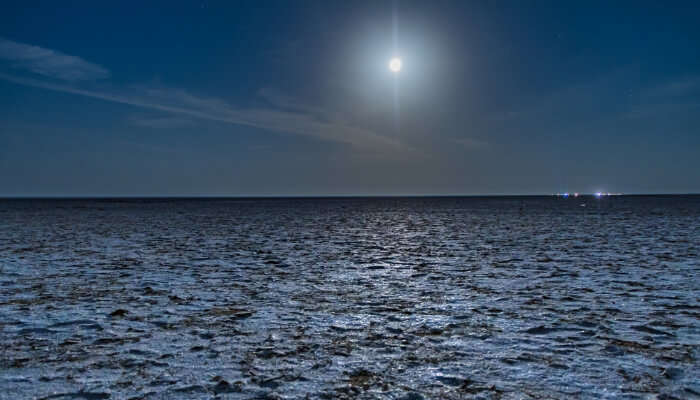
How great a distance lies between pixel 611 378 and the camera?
14.2ft

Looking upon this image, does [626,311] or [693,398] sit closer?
[693,398]

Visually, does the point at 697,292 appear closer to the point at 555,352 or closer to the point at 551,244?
the point at 555,352

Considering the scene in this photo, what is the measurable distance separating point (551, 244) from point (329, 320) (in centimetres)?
1284

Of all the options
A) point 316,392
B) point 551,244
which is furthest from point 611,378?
point 551,244

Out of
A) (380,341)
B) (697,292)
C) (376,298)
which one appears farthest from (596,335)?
(697,292)

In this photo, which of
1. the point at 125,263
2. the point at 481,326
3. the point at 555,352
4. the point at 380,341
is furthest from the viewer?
the point at 125,263

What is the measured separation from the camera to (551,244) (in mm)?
16734

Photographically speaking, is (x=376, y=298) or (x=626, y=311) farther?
(x=376, y=298)

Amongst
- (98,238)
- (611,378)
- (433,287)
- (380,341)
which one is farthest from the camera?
(98,238)

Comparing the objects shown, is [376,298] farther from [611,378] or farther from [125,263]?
[125,263]

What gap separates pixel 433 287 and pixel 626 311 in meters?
3.17

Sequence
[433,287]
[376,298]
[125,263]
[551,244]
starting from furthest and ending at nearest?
[551,244], [125,263], [433,287], [376,298]

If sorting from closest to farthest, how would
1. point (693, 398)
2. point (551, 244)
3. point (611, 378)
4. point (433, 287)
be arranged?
point (693, 398)
point (611, 378)
point (433, 287)
point (551, 244)

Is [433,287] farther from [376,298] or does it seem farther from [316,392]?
[316,392]
